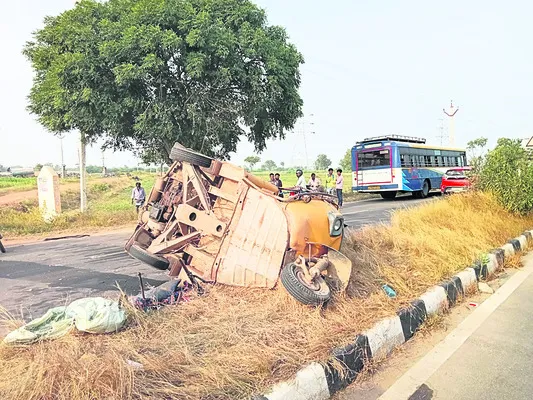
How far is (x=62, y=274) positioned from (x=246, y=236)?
382 cm

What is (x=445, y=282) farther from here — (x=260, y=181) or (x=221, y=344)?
(x=221, y=344)

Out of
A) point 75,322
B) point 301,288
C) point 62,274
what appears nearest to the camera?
point 75,322

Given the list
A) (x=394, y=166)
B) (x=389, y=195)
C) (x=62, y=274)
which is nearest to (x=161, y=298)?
(x=62, y=274)

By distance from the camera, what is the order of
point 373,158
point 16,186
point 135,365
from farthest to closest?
point 16,186 < point 373,158 < point 135,365

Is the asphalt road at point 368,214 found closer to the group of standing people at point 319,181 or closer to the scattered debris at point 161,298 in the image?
the group of standing people at point 319,181

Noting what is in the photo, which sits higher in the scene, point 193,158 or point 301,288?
point 193,158

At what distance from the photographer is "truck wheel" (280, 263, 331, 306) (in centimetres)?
350

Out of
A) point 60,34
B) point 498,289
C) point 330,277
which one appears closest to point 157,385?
point 330,277

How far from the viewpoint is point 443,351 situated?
11.5 ft

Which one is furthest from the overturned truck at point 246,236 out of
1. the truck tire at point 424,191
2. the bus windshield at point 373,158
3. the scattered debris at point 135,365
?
the truck tire at point 424,191

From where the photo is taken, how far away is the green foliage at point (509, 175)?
9.11m

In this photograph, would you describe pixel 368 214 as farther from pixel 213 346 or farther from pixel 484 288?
pixel 213 346

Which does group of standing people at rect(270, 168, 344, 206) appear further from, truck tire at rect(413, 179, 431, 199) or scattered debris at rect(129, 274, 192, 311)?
scattered debris at rect(129, 274, 192, 311)

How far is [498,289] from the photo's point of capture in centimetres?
529
